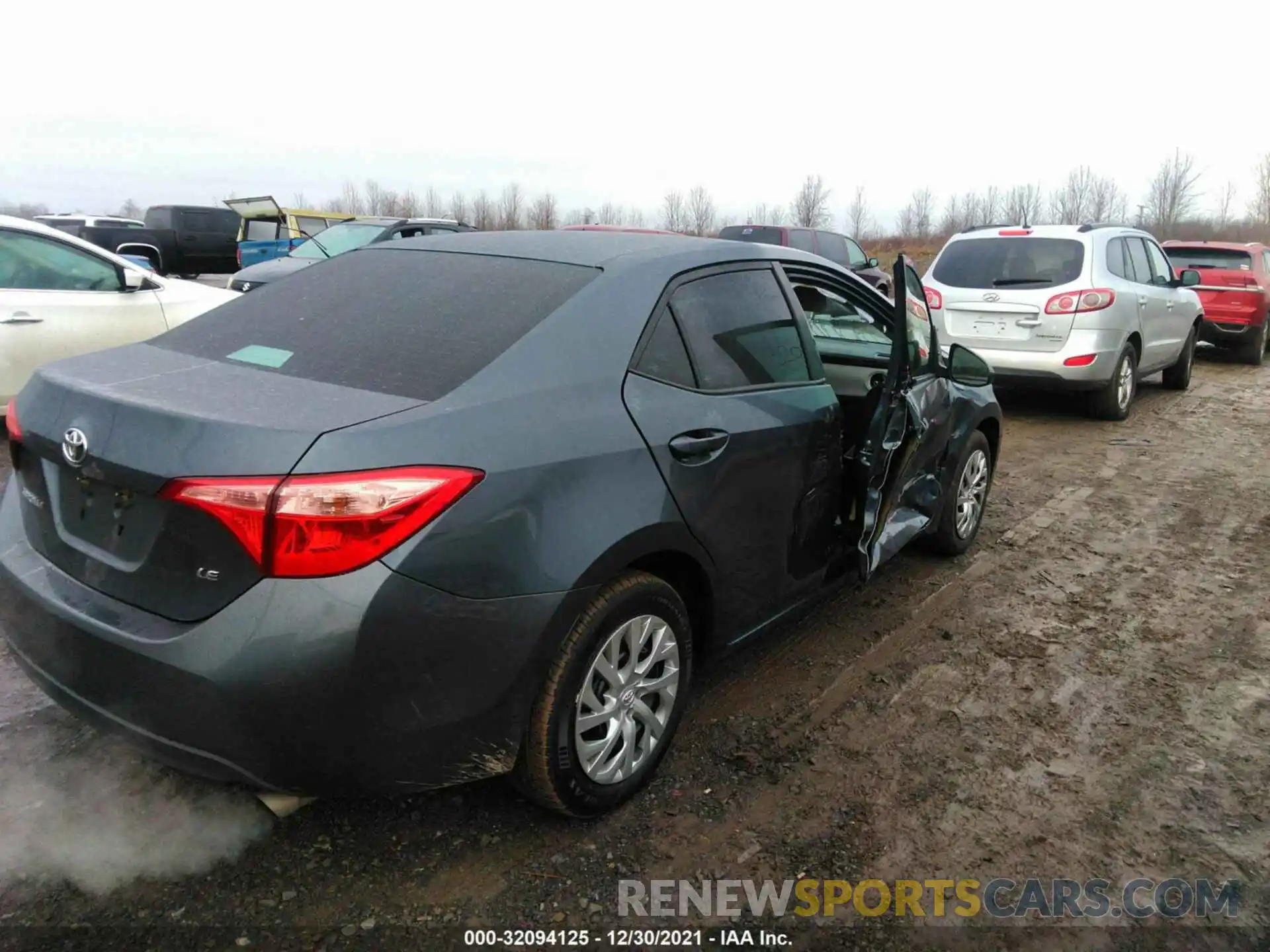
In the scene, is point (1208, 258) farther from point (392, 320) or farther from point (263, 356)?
point (263, 356)

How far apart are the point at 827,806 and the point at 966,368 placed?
2.28 meters

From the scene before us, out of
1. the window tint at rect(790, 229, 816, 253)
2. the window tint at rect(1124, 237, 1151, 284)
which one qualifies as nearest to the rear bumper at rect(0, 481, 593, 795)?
the window tint at rect(1124, 237, 1151, 284)

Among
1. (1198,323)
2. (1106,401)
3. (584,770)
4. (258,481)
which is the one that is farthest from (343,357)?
(1198,323)

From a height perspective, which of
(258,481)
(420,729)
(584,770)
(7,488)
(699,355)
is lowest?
(584,770)

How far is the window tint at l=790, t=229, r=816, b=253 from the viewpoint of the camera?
51.9 ft

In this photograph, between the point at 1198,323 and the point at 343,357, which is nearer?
the point at 343,357

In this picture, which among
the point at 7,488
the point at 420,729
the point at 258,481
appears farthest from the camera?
the point at 7,488

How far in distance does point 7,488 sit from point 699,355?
83.2 inches

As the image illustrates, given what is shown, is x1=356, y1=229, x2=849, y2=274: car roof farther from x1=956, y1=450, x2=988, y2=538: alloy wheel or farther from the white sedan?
the white sedan

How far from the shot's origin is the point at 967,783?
290 centimetres

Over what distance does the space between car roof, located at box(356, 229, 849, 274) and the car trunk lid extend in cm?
96

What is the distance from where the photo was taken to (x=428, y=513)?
203 centimetres

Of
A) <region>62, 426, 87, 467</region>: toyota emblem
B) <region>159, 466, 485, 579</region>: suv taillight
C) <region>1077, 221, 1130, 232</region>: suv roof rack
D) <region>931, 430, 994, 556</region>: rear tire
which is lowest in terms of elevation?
<region>931, 430, 994, 556</region>: rear tire

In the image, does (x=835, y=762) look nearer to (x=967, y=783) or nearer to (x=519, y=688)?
(x=967, y=783)
